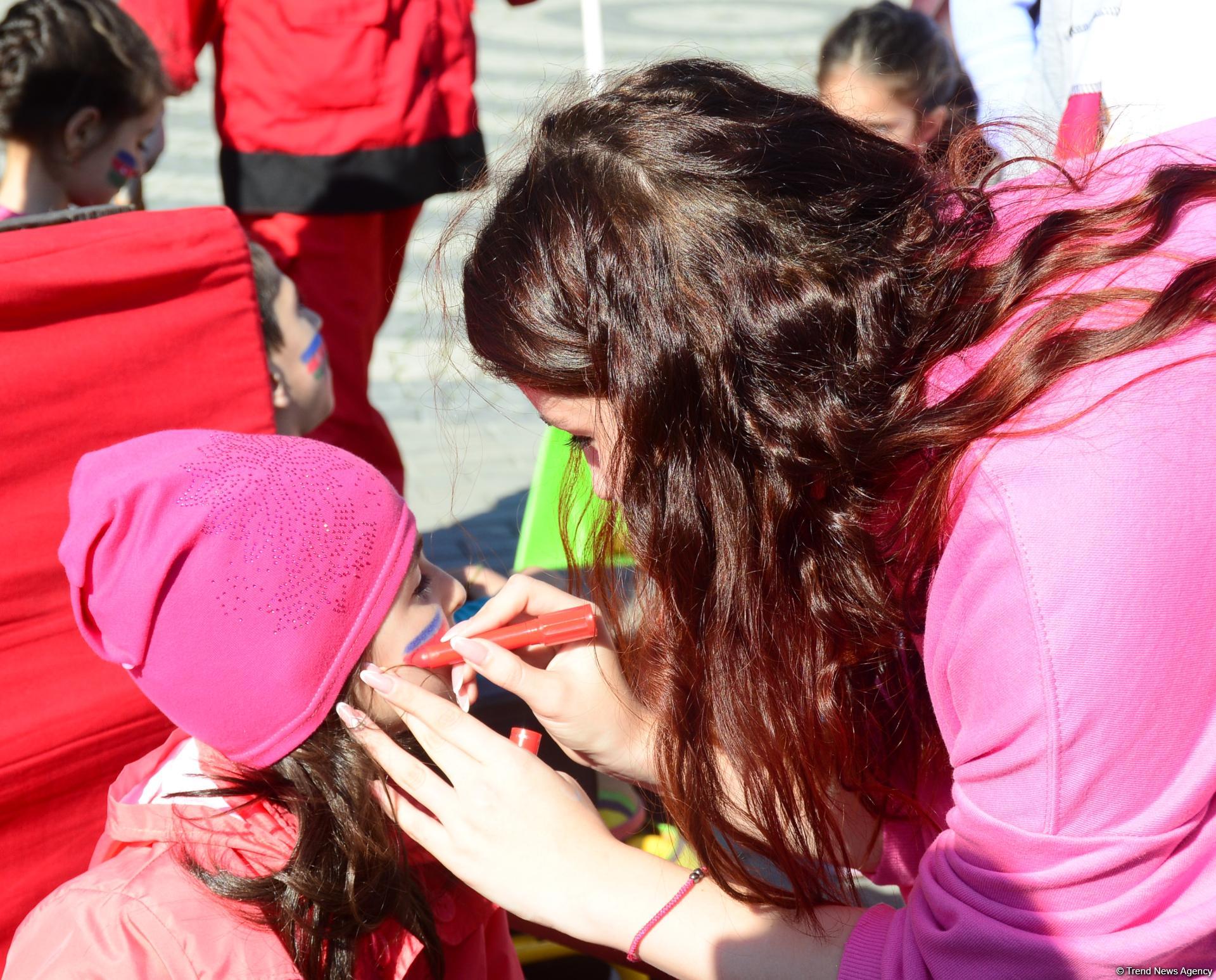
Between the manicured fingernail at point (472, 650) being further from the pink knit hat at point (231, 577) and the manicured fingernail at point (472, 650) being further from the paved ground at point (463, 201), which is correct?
the paved ground at point (463, 201)

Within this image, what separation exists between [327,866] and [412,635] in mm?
276

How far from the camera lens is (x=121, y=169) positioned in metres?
2.54

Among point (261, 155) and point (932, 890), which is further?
point (261, 155)

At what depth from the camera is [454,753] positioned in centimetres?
124

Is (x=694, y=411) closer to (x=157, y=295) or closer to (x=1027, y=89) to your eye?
(x=157, y=295)

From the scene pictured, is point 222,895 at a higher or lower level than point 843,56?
lower

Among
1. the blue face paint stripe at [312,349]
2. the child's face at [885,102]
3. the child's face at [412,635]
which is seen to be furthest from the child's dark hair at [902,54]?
the child's face at [412,635]

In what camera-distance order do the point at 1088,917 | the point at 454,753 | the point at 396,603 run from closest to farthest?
the point at 1088,917, the point at 454,753, the point at 396,603

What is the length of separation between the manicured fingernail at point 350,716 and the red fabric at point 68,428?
51cm

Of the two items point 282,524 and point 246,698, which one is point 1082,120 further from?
point 246,698

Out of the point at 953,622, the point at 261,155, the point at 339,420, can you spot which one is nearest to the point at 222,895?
the point at 953,622

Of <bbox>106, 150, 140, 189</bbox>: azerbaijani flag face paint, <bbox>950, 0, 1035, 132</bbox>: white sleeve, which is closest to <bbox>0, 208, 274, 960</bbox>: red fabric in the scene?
<bbox>106, 150, 140, 189</bbox>: azerbaijani flag face paint

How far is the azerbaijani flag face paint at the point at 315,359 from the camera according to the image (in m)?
2.28

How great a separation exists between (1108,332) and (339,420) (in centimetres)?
211
